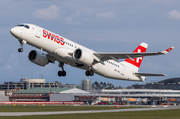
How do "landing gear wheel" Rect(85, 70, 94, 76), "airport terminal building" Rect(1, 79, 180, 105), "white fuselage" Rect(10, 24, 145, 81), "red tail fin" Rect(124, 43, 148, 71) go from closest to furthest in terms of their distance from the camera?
1. "white fuselage" Rect(10, 24, 145, 81)
2. "landing gear wheel" Rect(85, 70, 94, 76)
3. "red tail fin" Rect(124, 43, 148, 71)
4. "airport terminal building" Rect(1, 79, 180, 105)

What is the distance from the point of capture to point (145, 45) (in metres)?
62.1

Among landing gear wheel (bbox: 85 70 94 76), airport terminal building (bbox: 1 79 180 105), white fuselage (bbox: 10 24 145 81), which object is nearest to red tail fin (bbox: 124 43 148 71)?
white fuselage (bbox: 10 24 145 81)

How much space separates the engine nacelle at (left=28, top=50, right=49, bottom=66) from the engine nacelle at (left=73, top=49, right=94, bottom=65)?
671 cm

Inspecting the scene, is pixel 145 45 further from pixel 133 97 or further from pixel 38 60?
pixel 133 97

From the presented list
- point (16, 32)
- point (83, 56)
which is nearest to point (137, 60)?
point (83, 56)

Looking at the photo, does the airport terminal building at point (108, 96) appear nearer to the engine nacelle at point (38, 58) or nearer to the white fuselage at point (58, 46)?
the white fuselage at point (58, 46)

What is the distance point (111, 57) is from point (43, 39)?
41.1 ft

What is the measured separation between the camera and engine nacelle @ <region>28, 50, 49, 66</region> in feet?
160

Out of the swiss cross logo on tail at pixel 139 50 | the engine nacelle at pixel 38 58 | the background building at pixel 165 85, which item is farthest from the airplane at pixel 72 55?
the background building at pixel 165 85

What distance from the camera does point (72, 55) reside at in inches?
1759

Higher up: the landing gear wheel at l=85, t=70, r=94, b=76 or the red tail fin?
the red tail fin

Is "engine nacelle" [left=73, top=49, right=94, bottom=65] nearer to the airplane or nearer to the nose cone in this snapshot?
the airplane

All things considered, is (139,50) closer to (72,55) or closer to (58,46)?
(72,55)

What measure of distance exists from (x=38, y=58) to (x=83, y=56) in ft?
27.5
